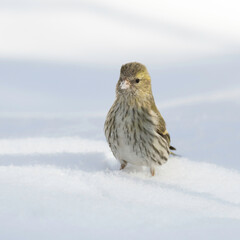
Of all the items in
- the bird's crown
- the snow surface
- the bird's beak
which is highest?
the bird's crown

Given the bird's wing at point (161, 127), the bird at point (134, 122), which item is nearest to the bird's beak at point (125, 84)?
the bird at point (134, 122)

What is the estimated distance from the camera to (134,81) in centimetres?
573

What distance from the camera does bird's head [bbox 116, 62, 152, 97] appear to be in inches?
223

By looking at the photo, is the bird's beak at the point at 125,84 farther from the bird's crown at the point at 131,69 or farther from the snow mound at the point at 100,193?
the snow mound at the point at 100,193

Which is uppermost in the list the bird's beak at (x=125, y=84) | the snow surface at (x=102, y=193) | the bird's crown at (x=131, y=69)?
the bird's crown at (x=131, y=69)

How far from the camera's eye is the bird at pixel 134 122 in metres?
5.72

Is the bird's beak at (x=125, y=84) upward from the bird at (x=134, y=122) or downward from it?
upward

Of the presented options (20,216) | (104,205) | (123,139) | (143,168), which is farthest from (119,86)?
(20,216)

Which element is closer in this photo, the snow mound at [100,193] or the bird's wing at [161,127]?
the snow mound at [100,193]

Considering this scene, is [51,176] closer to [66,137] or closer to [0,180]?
[0,180]

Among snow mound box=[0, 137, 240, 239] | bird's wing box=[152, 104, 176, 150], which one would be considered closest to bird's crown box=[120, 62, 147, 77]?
bird's wing box=[152, 104, 176, 150]

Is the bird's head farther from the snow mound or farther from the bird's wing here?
the snow mound

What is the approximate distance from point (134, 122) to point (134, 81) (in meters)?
0.42

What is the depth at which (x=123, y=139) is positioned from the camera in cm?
573
